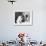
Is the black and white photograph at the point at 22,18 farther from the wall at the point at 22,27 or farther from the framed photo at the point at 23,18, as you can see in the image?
the wall at the point at 22,27

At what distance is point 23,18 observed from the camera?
4.43 metres

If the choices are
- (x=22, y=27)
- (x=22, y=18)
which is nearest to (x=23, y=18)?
(x=22, y=18)

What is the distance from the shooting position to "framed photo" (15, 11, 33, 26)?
4402 mm

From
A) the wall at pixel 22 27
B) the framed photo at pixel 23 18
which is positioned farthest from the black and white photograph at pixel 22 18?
the wall at pixel 22 27

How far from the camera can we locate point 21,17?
14.5 feet

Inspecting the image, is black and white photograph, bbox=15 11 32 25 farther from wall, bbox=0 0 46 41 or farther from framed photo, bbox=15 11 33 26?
wall, bbox=0 0 46 41

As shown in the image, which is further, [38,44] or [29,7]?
[29,7]

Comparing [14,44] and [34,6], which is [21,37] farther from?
[34,6]

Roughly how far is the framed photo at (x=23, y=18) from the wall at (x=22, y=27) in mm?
93

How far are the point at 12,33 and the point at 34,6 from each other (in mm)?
1045

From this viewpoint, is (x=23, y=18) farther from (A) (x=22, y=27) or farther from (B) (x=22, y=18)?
(A) (x=22, y=27)

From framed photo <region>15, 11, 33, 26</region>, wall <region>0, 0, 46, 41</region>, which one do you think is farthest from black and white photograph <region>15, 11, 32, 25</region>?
wall <region>0, 0, 46, 41</region>

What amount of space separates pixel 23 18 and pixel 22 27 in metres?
0.27

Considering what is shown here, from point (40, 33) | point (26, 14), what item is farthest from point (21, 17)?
point (40, 33)
